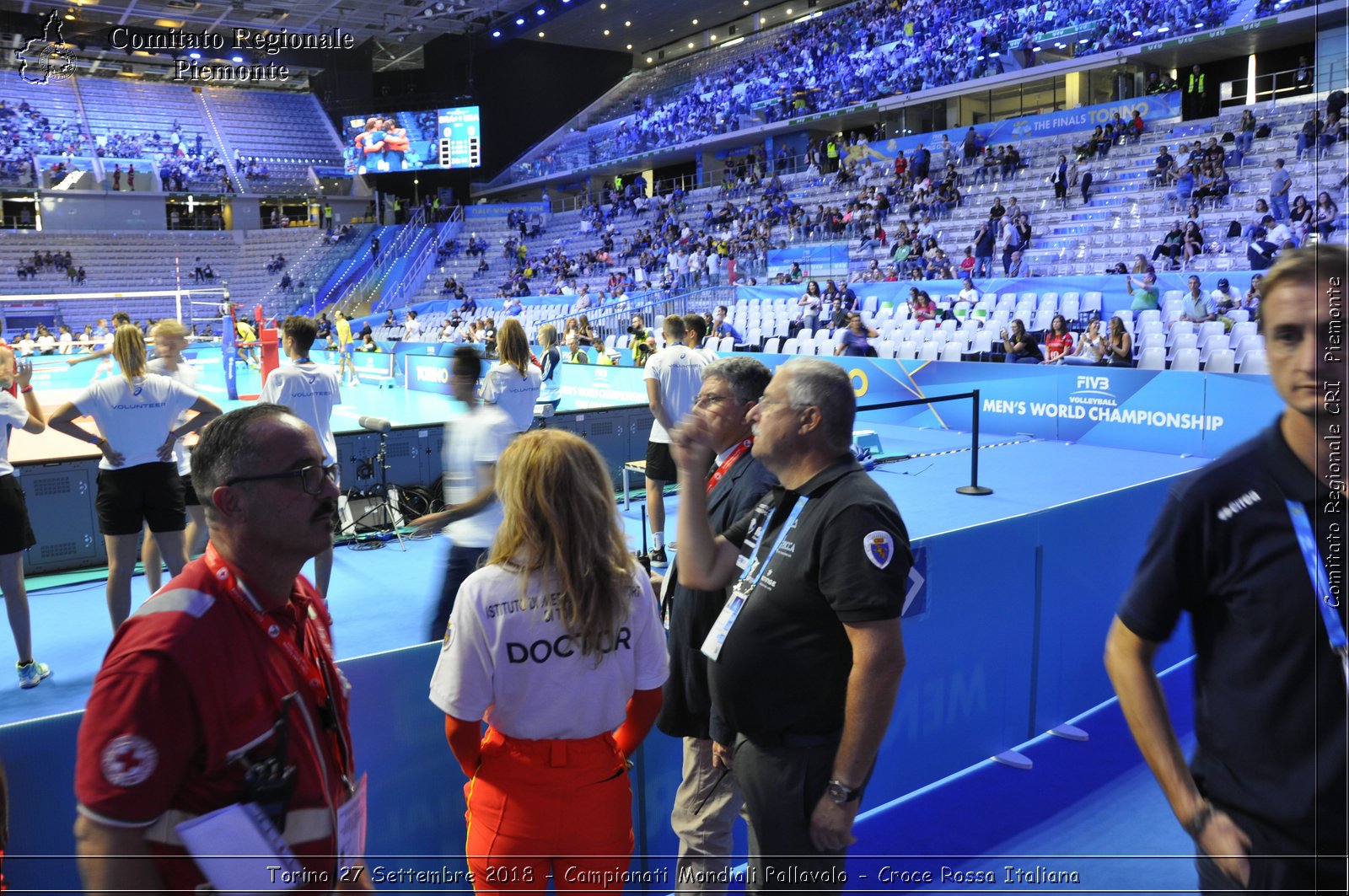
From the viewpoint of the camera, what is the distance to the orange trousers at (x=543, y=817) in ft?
6.71

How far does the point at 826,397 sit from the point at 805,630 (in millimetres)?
565

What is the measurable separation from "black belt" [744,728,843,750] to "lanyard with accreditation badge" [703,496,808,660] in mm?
236

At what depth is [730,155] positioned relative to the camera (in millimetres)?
38719

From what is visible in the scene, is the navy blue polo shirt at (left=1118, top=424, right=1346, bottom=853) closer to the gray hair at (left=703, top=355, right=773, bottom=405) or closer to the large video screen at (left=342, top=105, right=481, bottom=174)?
the gray hair at (left=703, top=355, right=773, bottom=405)

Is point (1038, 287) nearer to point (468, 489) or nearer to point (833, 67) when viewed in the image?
point (468, 489)

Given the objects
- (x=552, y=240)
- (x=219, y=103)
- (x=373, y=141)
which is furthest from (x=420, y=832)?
(x=219, y=103)

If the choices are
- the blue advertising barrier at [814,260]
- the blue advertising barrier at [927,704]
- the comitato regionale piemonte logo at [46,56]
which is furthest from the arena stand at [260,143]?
the blue advertising barrier at [927,704]

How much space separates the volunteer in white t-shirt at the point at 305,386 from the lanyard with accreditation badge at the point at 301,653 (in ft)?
12.8

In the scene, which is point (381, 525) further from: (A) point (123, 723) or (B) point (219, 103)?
(B) point (219, 103)

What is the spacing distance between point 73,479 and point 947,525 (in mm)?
6973

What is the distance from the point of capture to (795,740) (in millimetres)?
2154

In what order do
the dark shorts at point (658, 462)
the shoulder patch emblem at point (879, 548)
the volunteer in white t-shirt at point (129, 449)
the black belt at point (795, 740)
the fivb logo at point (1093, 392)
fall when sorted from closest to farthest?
the shoulder patch emblem at point (879, 548)
the black belt at point (795, 740)
the volunteer in white t-shirt at point (129, 449)
the dark shorts at point (658, 462)
the fivb logo at point (1093, 392)

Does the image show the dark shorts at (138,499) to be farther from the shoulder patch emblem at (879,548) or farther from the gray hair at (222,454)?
the shoulder patch emblem at (879,548)

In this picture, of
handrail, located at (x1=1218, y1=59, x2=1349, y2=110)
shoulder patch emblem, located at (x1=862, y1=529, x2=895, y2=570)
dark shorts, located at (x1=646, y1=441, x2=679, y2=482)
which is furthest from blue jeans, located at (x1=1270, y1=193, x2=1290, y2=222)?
shoulder patch emblem, located at (x1=862, y1=529, x2=895, y2=570)
